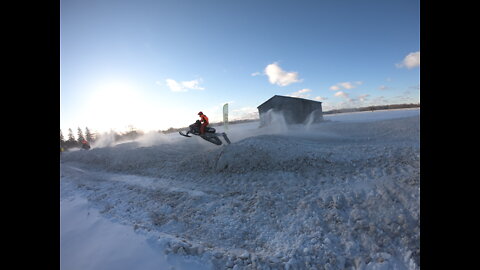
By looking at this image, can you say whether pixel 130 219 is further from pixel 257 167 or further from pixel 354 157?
pixel 354 157

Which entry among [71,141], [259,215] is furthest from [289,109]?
[71,141]

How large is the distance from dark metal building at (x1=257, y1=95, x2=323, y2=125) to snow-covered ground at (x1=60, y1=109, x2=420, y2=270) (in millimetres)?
18640

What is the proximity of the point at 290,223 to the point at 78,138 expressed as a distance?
2658 inches

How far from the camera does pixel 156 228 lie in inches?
183

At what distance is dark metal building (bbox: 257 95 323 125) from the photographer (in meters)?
27.2

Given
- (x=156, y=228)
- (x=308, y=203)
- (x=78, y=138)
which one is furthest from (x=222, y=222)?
(x=78, y=138)

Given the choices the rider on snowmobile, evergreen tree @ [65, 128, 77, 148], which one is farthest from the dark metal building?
evergreen tree @ [65, 128, 77, 148]

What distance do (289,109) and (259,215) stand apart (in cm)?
2405

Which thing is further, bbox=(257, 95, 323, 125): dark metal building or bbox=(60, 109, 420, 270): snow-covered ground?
bbox=(257, 95, 323, 125): dark metal building

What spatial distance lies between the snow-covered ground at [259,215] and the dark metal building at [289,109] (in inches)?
734

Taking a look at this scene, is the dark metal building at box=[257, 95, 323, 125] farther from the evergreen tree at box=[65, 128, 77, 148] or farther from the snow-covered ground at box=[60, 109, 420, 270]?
the evergreen tree at box=[65, 128, 77, 148]
